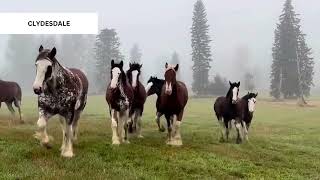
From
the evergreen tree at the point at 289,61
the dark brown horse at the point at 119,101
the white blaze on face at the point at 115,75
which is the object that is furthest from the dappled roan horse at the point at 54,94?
the evergreen tree at the point at 289,61

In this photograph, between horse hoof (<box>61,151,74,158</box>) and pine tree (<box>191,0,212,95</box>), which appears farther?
pine tree (<box>191,0,212,95</box>)

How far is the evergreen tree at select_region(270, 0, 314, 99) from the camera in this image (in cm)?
8019

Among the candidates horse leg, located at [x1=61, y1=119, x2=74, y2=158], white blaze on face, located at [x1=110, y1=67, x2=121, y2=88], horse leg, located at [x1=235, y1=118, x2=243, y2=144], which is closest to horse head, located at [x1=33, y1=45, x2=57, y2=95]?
horse leg, located at [x1=61, y1=119, x2=74, y2=158]

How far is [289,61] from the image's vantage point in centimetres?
8200

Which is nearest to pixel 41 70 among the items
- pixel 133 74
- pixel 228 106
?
pixel 133 74

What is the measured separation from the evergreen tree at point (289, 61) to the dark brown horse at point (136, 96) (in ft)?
204

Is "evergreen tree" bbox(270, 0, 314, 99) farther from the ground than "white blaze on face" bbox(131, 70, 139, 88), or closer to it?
farther from the ground

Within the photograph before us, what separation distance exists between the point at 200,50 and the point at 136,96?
245 ft

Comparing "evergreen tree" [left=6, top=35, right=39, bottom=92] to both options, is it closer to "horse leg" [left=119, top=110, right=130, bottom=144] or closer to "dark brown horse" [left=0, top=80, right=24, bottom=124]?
"dark brown horse" [left=0, top=80, right=24, bottom=124]

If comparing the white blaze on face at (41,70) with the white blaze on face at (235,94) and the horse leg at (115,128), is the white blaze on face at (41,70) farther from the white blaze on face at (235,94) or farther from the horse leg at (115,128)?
the white blaze on face at (235,94)

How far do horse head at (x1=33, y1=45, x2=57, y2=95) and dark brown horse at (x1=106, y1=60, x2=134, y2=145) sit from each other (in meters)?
3.84

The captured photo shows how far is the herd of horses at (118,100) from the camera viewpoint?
13789 mm

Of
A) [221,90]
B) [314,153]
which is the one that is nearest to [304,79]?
[221,90]

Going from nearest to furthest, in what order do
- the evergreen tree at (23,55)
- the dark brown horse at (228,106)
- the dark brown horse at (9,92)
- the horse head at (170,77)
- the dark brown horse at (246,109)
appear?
1. the horse head at (170,77)
2. the dark brown horse at (228,106)
3. the dark brown horse at (246,109)
4. the dark brown horse at (9,92)
5. the evergreen tree at (23,55)
